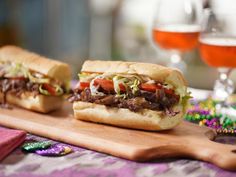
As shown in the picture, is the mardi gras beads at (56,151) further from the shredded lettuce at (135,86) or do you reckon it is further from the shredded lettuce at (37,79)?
the shredded lettuce at (37,79)

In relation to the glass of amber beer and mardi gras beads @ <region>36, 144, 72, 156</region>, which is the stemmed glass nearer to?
the glass of amber beer

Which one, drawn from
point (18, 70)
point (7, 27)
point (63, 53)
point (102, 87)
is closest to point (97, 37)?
point (63, 53)

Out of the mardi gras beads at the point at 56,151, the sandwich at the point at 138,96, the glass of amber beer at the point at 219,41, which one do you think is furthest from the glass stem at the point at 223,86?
the mardi gras beads at the point at 56,151

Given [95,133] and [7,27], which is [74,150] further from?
[7,27]

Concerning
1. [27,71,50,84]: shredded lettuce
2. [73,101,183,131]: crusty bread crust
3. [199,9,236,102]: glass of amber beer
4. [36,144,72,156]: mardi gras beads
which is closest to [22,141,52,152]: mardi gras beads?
[36,144,72,156]: mardi gras beads

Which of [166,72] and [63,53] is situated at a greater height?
[166,72]

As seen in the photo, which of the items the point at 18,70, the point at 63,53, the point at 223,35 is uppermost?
the point at 223,35

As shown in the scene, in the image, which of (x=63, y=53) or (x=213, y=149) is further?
(x=63, y=53)

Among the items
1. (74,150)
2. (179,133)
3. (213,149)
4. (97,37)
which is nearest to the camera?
(213,149)
